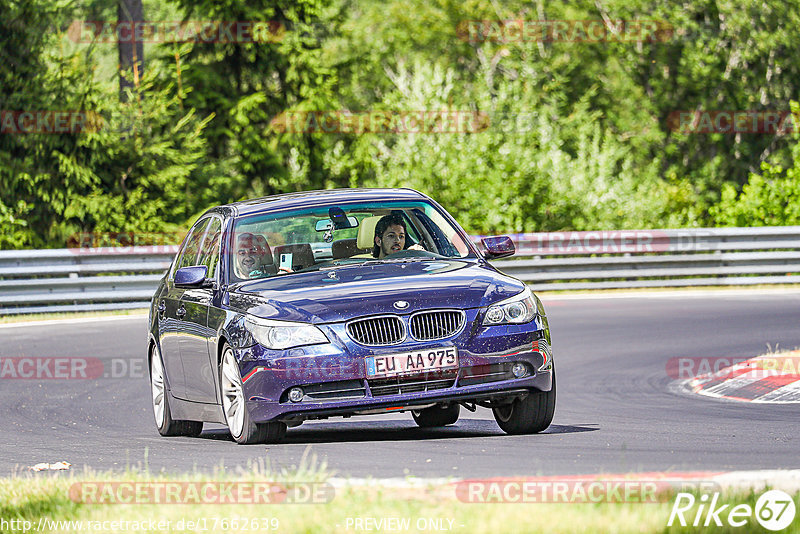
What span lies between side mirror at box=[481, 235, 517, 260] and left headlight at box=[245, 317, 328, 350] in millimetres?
1955

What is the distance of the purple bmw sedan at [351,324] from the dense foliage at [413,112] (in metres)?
17.2

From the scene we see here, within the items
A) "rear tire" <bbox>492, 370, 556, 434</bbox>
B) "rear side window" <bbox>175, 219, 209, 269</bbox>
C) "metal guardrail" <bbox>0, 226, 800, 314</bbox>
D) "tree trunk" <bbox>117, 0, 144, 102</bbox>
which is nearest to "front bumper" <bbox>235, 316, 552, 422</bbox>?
"rear tire" <bbox>492, 370, 556, 434</bbox>

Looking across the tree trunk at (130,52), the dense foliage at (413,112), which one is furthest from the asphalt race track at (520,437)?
the tree trunk at (130,52)

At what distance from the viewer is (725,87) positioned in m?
50.9

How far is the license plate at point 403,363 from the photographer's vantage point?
8.26m

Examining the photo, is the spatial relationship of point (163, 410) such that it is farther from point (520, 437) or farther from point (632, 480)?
point (632, 480)

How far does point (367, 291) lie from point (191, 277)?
1537mm

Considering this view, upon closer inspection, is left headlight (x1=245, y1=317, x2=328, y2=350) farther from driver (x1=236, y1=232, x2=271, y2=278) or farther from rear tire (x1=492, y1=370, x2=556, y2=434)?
rear tire (x1=492, y1=370, x2=556, y2=434)

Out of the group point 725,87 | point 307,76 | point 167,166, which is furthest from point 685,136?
point 167,166

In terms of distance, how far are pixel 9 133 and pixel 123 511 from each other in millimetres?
22635

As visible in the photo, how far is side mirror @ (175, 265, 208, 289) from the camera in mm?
9414

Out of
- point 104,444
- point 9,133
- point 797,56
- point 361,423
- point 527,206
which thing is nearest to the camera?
point 104,444

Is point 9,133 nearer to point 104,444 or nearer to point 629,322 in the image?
point 629,322

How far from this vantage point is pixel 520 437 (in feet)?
29.1
